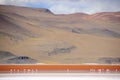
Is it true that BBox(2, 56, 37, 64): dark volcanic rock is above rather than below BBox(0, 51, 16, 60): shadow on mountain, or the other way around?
below

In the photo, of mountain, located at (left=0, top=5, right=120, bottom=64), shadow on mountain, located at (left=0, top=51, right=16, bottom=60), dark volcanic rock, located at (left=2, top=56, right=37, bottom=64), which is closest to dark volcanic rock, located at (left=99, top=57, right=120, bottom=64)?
mountain, located at (left=0, top=5, right=120, bottom=64)

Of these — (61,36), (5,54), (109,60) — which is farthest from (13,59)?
(109,60)

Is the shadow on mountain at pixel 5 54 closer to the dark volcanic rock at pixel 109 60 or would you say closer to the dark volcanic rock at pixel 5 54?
the dark volcanic rock at pixel 5 54

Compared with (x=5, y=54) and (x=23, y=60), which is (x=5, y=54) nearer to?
(x=5, y=54)

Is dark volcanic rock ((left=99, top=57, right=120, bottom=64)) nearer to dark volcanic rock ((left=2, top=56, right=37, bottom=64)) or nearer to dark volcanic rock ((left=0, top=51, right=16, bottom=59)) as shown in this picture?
dark volcanic rock ((left=2, top=56, right=37, bottom=64))

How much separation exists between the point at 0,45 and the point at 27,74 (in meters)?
0.42

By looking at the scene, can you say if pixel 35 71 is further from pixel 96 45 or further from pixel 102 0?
pixel 102 0

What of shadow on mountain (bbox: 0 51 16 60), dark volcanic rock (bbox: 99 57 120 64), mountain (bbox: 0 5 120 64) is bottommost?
dark volcanic rock (bbox: 99 57 120 64)

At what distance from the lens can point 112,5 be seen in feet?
9.06

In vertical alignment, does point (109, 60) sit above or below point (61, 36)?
below

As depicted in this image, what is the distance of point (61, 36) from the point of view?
2.77 metres

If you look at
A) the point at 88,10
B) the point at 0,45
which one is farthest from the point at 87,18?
the point at 0,45

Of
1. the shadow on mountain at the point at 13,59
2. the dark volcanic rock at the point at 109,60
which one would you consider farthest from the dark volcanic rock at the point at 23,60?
the dark volcanic rock at the point at 109,60

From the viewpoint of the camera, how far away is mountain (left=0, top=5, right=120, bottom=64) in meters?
2.75
